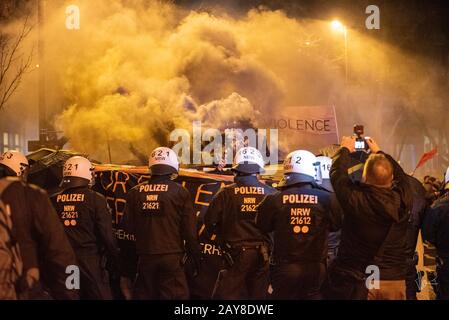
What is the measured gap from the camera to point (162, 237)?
20.4 feet

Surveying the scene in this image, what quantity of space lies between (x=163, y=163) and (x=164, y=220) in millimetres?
735

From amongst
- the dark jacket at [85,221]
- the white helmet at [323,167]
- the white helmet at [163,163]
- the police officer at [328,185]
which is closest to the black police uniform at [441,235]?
the police officer at [328,185]

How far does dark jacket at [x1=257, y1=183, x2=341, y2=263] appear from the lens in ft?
18.0

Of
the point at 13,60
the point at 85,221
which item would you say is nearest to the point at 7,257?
the point at 85,221

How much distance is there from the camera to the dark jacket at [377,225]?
490cm

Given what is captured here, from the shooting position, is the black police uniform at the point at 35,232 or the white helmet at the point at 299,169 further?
the white helmet at the point at 299,169

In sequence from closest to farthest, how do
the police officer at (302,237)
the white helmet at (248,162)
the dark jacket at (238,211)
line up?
the police officer at (302,237)
the dark jacket at (238,211)
the white helmet at (248,162)

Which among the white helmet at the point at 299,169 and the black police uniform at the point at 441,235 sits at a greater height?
the white helmet at the point at 299,169

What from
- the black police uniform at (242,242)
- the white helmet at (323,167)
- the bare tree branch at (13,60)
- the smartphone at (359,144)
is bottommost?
the black police uniform at (242,242)

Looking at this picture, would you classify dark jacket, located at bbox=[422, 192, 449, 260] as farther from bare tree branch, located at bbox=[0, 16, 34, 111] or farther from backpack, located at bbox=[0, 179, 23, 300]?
bare tree branch, located at bbox=[0, 16, 34, 111]

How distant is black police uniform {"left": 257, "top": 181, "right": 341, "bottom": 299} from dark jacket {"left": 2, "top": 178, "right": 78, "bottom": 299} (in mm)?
2574

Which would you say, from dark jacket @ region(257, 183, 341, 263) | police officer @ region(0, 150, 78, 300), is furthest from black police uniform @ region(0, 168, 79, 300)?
dark jacket @ region(257, 183, 341, 263)

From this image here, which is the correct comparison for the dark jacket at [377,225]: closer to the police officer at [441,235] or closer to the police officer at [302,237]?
the police officer at [302,237]

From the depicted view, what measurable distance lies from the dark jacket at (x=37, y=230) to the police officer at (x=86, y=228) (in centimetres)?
261
